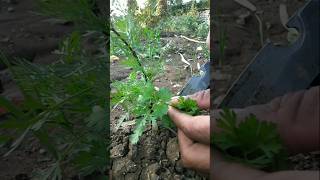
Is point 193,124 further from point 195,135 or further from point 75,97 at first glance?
point 75,97

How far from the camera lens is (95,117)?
649 mm

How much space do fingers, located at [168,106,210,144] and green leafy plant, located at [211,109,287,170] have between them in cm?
6

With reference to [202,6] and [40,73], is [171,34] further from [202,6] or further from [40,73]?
[40,73]

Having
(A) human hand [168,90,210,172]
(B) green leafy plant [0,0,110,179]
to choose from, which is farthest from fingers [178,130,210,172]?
(B) green leafy plant [0,0,110,179]

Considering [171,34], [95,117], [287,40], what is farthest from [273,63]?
[171,34]

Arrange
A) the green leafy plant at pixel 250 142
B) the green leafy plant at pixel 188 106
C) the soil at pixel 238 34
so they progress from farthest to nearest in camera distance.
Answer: the green leafy plant at pixel 188 106
the soil at pixel 238 34
the green leafy plant at pixel 250 142

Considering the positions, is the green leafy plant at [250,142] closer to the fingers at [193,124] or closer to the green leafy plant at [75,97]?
the fingers at [193,124]

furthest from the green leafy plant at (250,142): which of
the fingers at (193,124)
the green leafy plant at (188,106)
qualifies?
the green leafy plant at (188,106)

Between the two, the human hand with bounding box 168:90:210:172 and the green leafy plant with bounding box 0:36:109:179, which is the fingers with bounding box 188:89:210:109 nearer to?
the human hand with bounding box 168:90:210:172

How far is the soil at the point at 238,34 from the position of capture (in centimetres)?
49

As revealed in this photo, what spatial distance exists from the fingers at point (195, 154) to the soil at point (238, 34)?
55mm

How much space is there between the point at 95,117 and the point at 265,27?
25cm

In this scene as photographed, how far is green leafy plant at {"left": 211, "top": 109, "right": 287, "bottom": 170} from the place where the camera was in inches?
15.2

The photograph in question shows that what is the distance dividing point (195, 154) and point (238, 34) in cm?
14
